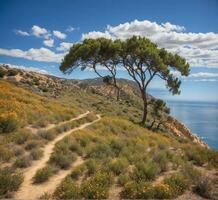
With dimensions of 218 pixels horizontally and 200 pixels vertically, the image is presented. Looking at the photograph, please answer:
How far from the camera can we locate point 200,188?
28.9 ft

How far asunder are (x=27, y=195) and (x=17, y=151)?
3875 millimetres

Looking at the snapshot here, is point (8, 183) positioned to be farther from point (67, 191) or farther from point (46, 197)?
point (67, 191)

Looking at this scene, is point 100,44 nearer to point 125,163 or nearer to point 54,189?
point 125,163

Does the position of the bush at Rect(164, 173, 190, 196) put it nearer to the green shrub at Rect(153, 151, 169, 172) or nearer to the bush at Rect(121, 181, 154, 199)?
the bush at Rect(121, 181, 154, 199)

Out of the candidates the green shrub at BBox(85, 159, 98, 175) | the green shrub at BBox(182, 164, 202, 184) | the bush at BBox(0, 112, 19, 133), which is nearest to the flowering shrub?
the green shrub at BBox(182, 164, 202, 184)

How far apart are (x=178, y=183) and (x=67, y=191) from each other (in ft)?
13.3

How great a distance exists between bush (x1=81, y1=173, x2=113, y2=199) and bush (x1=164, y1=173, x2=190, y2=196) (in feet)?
7.31

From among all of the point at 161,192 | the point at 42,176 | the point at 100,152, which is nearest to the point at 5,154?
the point at 42,176

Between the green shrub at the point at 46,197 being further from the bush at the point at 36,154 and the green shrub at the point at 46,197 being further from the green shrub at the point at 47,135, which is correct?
the green shrub at the point at 47,135

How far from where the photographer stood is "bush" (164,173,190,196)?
8.69 metres

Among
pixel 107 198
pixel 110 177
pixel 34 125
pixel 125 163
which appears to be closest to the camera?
pixel 107 198

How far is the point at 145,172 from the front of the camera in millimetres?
9953

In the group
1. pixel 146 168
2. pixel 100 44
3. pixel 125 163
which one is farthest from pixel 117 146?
pixel 100 44

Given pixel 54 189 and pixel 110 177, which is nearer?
pixel 54 189
